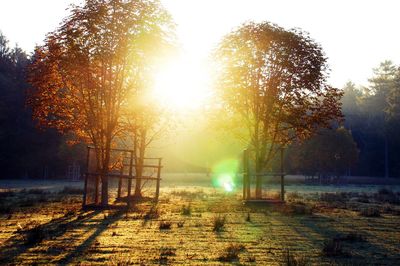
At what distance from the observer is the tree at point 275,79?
1088 inches

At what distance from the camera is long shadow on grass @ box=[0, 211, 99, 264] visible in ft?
33.2

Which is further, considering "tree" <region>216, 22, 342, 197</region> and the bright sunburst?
"tree" <region>216, 22, 342, 197</region>

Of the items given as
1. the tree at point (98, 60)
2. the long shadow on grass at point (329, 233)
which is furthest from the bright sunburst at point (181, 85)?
the long shadow on grass at point (329, 233)

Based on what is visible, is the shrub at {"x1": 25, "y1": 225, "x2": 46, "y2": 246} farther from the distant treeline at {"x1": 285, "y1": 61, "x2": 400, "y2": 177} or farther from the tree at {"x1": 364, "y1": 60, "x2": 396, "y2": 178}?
the tree at {"x1": 364, "y1": 60, "x2": 396, "y2": 178}

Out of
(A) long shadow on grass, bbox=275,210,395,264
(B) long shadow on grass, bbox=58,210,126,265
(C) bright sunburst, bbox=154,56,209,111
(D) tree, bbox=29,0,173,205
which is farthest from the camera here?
(C) bright sunburst, bbox=154,56,209,111

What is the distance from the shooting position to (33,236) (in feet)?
38.6

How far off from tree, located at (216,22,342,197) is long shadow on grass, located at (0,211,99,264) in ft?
47.5

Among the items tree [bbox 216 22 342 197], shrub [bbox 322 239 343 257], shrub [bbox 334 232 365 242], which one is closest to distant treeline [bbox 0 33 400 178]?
tree [bbox 216 22 342 197]

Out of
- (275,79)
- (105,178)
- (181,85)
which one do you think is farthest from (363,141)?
(105,178)

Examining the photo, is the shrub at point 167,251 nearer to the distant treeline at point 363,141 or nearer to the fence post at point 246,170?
the fence post at point 246,170

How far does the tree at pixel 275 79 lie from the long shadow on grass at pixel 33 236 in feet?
47.5

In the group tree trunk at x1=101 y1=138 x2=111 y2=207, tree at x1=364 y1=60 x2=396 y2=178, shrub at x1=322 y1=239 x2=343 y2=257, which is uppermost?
tree at x1=364 y1=60 x2=396 y2=178

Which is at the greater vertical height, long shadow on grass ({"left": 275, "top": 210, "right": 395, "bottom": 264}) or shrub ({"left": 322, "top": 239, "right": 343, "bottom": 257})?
shrub ({"left": 322, "top": 239, "right": 343, "bottom": 257})

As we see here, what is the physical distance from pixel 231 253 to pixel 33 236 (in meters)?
5.33
